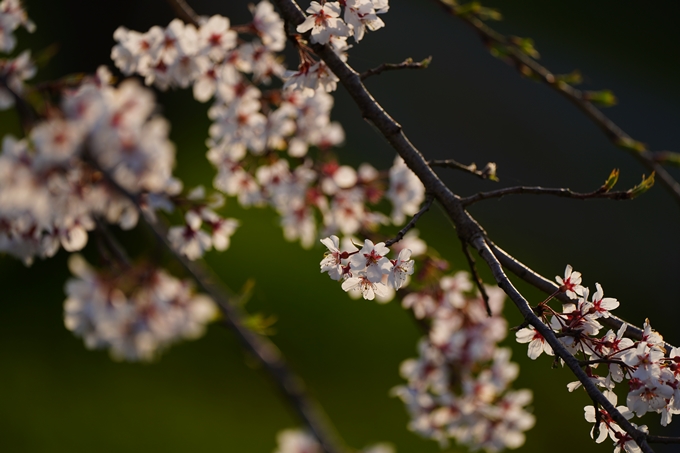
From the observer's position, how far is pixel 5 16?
38.0 inches

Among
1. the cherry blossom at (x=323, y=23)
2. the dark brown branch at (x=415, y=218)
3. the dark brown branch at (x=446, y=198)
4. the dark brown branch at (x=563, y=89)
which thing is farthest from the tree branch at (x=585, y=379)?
the dark brown branch at (x=563, y=89)

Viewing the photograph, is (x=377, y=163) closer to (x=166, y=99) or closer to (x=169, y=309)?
(x=166, y=99)

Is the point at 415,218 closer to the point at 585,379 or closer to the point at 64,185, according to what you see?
the point at 585,379

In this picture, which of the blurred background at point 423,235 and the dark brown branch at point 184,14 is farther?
the blurred background at point 423,235

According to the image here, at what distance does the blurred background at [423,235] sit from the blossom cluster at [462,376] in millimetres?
523

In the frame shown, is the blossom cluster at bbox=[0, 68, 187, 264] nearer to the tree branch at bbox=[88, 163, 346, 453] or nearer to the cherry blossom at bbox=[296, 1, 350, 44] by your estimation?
the tree branch at bbox=[88, 163, 346, 453]

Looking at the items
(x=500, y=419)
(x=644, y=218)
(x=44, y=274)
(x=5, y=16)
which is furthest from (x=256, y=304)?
(x=644, y=218)

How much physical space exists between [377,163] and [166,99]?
1.62m

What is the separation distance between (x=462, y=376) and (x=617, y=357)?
0.67 metres

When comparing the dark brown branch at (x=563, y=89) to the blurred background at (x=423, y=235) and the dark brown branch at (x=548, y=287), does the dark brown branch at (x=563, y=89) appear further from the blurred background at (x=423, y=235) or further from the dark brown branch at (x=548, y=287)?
the dark brown branch at (x=548, y=287)

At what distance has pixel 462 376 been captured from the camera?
1.20 m

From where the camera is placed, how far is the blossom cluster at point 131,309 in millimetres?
1084

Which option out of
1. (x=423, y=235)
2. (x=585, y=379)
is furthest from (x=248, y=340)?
(x=423, y=235)

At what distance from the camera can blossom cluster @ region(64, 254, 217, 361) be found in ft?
3.56
